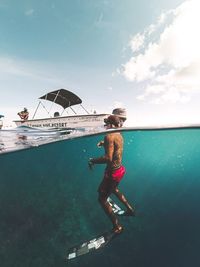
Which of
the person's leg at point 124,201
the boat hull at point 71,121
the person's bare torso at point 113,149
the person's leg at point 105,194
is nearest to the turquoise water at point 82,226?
the boat hull at point 71,121

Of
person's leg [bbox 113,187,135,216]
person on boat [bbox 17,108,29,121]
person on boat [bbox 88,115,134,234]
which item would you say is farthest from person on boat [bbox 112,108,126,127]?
person on boat [bbox 17,108,29,121]

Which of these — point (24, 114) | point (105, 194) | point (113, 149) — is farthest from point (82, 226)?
point (24, 114)

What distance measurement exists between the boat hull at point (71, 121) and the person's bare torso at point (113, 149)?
23.4 ft

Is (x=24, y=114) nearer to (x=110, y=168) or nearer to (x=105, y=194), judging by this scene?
(x=110, y=168)

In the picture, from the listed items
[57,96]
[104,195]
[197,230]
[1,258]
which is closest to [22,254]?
[1,258]

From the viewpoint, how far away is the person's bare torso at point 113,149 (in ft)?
16.2

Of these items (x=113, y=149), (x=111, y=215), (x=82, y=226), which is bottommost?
(x=82, y=226)

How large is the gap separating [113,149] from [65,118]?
30.8 feet

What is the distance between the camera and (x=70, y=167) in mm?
20281

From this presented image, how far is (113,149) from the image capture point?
503 centimetres

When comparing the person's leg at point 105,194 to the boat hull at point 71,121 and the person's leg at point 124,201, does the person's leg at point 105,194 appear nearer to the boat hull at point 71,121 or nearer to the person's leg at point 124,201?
the person's leg at point 124,201

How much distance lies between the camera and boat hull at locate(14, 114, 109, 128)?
41.4 feet

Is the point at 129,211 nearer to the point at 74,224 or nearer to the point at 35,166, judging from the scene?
the point at 74,224

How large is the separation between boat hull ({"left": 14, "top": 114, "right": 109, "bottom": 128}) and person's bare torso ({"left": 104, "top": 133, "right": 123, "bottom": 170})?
7119 mm
